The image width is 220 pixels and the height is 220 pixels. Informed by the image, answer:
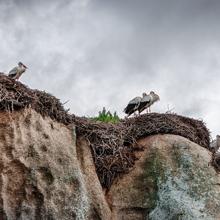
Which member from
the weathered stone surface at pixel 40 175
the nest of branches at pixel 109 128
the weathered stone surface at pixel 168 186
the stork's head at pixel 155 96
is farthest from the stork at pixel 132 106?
the weathered stone surface at pixel 40 175

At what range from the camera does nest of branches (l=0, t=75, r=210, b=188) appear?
11875 mm

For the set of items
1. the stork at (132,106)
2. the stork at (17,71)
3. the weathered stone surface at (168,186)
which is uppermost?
the stork at (17,71)

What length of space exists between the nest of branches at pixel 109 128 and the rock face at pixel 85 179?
19 centimetres

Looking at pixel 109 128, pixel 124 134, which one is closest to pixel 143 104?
pixel 124 134

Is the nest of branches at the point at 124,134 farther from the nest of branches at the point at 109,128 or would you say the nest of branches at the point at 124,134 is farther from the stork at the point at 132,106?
the stork at the point at 132,106

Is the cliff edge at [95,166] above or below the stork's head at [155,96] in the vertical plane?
below

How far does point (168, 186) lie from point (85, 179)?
175 centimetres

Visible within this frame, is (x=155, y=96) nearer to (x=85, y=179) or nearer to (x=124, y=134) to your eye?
(x=124, y=134)

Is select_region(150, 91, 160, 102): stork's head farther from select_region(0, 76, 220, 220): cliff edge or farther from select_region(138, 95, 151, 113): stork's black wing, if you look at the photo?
select_region(0, 76, 220, 220): cliff edge

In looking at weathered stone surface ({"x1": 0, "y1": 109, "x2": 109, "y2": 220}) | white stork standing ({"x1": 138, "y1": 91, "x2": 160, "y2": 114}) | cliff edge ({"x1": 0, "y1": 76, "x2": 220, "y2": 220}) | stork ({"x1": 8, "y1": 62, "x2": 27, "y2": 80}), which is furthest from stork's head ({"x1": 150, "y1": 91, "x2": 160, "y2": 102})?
weathered stone surface ({"x1": 0, "y1": 109, "x2": 109, "y2": 220})

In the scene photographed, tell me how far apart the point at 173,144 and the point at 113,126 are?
4.58 feet

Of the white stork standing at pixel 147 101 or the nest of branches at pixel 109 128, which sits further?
the white stork standing at pixel 147 101

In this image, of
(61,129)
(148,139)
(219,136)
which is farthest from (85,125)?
(219,136)

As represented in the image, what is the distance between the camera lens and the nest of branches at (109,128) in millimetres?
11875
